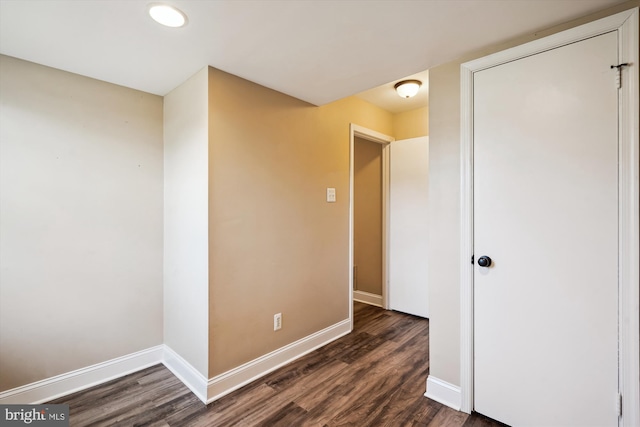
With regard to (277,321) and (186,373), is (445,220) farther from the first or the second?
(186,373)

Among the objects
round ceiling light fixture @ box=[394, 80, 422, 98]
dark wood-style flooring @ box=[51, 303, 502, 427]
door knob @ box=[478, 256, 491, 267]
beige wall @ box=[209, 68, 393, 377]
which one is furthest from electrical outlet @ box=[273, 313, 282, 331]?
round ceiling light fixture @ box=[394, 80, 422, 98]

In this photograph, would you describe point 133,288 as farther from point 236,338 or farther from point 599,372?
point 599,372

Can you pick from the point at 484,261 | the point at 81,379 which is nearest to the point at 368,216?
the point at 484,261

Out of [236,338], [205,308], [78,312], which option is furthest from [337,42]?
[78,312]

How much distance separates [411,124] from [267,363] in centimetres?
313

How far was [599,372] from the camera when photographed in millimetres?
1427

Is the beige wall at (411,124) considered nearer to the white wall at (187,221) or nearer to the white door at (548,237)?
the white door at (548,237)

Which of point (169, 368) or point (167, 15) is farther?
point (169, 368)

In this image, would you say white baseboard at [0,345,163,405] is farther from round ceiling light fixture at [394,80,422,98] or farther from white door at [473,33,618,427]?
round ceiling light fixture at [394,80,422,98]

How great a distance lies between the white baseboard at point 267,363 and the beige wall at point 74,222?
34.6 inches

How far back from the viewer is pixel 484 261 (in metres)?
1.76

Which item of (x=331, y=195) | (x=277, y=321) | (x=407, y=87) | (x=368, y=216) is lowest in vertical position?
(x=277, y=321)

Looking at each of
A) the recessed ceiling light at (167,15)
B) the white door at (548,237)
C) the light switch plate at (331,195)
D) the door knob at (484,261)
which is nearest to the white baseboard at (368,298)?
the light switch plate at (331,195)

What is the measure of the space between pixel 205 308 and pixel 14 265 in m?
1.26
